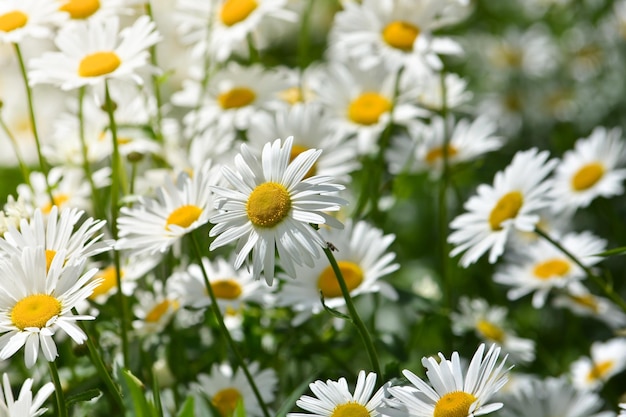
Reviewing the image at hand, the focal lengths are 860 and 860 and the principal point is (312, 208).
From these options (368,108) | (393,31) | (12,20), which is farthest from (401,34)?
(12,20)

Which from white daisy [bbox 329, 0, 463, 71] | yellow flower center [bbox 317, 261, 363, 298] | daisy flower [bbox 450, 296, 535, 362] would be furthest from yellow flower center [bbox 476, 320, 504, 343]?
white daisy [bbox 329, 0, 463, 71]

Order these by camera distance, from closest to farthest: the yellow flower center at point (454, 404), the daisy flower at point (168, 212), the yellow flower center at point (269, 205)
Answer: the yellow flower center at point (454, 404), the yellow flower center at point (269, 205), the daisy flower at point (168, 212)

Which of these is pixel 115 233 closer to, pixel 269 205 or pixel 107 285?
pixel 107 285

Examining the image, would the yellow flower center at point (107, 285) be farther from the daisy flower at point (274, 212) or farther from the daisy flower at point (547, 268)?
the daisy flower at point (547, 268)

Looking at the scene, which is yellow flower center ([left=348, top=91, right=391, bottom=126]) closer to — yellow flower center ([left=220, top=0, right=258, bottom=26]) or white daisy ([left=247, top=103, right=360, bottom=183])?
white daisy ([left=247, top=103, right=360, bottom=183])

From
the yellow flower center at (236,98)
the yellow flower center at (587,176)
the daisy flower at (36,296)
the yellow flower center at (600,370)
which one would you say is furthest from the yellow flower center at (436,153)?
the daisy flower at (36,296)

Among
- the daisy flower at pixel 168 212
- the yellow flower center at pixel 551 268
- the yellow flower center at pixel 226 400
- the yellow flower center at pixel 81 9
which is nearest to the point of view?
the daisy flower at pixel 168 212
